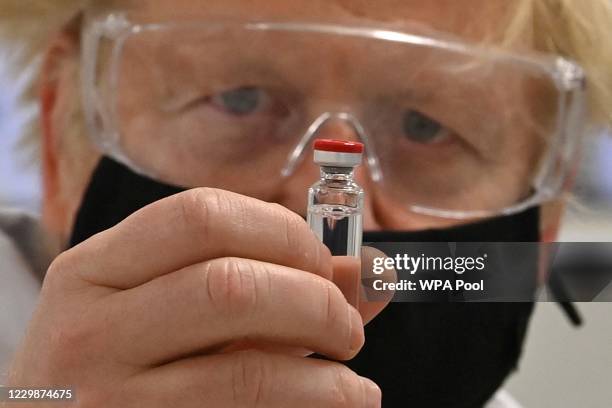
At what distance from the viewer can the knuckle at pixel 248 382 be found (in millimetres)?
383

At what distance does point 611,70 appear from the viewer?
0.82 metres

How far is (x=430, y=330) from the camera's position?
0.70 m

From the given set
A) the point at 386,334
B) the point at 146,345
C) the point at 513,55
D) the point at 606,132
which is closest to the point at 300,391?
the point at 146,345

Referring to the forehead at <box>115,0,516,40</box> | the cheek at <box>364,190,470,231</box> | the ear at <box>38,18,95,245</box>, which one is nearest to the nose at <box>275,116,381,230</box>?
the cheek at <box>364,190,470,231</box>

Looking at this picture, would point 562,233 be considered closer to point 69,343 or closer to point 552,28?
point 552,28

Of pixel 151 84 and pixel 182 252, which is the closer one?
pixel 182 252

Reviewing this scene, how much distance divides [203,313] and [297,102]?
42cm

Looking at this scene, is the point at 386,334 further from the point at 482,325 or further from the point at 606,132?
the point at 606,132

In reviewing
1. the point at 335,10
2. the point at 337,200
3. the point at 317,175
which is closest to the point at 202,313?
the point at 337,200

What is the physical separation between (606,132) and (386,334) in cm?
43

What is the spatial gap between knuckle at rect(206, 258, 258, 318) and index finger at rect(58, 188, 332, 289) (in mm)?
→ 13

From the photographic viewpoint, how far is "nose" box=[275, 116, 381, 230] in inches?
27.5

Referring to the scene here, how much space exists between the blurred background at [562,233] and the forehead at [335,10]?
244 mm

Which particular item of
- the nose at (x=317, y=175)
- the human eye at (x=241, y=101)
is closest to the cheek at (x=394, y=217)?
the nose at (x=317, y=175)
